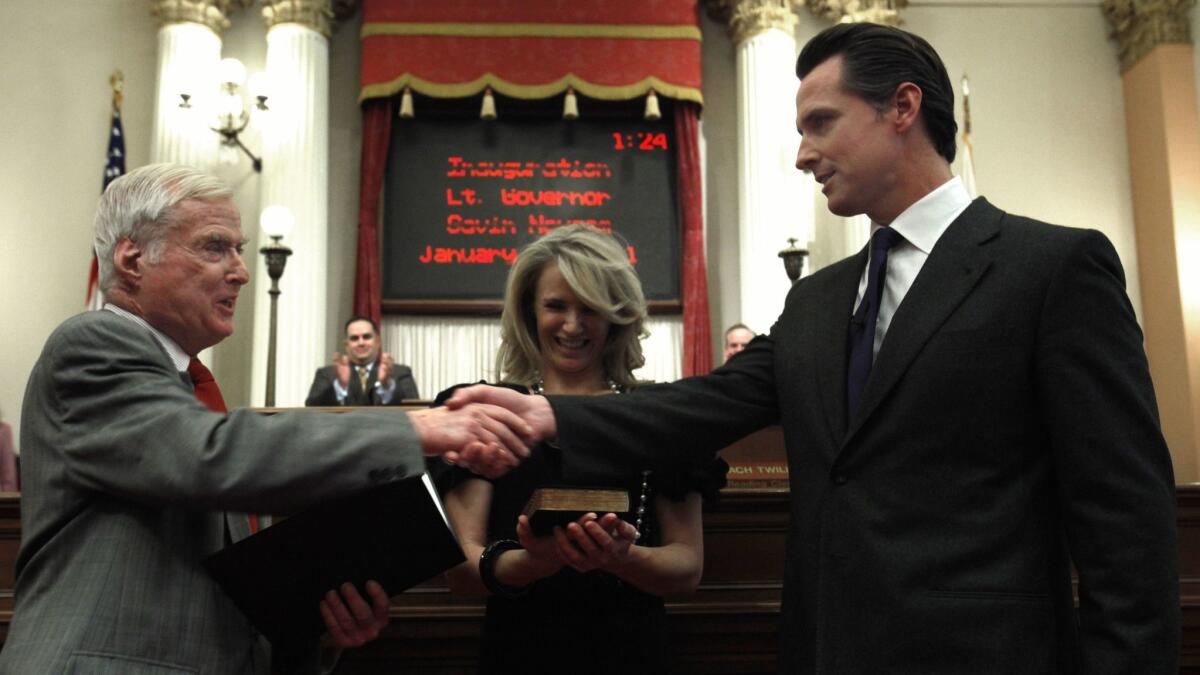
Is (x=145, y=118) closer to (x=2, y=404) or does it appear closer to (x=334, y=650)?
(x=2, y=404)

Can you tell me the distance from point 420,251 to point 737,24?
3037mm

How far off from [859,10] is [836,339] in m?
7.45

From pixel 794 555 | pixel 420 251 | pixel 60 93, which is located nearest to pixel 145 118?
pixel 60 93

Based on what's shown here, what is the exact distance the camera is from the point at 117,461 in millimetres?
1492

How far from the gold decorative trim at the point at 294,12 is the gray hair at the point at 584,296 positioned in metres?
6.76

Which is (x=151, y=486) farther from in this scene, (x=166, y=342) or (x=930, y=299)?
(x=930, y=299)

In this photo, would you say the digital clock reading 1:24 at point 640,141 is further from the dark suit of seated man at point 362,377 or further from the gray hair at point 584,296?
the gray hair at point 584,296

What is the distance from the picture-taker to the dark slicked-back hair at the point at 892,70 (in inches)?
69.5

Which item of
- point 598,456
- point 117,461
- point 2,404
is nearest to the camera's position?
point 117,461

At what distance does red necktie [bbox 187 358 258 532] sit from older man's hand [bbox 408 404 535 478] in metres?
0.43

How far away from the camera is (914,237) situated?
1712mm

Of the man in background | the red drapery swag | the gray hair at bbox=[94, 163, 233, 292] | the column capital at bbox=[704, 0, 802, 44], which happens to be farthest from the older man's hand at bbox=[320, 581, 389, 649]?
the column capital at bbox=[704, 0, 802, 44]

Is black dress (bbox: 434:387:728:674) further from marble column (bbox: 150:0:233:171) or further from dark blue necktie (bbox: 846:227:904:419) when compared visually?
marble column (bbox: 150:0:233:171)

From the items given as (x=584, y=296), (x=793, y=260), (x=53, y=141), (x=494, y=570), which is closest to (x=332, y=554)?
(x=494, y=570)
